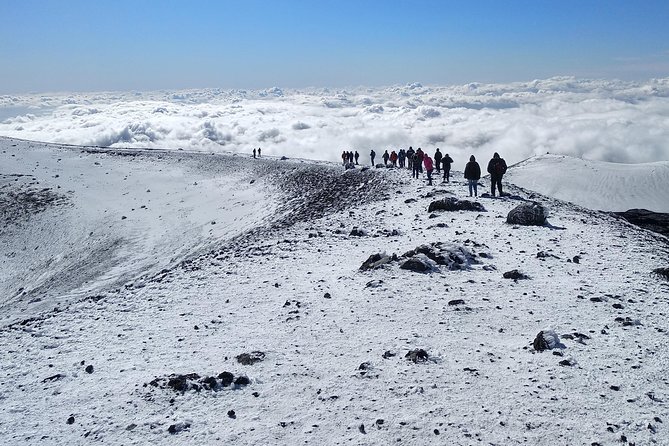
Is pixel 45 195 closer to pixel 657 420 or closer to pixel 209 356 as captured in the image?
pixel 209 356

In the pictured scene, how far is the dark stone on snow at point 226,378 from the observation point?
9844 millimetres

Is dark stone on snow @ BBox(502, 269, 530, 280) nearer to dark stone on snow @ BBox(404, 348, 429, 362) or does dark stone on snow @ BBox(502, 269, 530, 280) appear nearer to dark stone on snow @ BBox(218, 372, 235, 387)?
dark stone on snow @ BBox(404, 348, 429, 362)

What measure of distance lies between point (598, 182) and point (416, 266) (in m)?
58.7

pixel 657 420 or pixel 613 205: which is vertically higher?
pixel 657 420

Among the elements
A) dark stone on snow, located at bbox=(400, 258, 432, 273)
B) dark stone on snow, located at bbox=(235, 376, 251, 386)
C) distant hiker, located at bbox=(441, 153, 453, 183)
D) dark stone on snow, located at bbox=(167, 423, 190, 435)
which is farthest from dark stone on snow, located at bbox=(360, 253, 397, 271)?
distant hiker, located at bbox=(441, 153, 453, 183)

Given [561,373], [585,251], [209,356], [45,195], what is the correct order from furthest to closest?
[45,195] < [585,251] < [209,356] < [561,373]

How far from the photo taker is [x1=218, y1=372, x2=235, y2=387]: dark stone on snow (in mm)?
9844

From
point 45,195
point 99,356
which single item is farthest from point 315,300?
point 45,195


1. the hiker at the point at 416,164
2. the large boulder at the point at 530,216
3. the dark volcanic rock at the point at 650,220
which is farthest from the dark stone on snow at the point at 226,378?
the dark volcanic rock at the point at 650,220

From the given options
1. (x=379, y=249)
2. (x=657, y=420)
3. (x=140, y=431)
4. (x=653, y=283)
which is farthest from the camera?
(x=379, y=249)

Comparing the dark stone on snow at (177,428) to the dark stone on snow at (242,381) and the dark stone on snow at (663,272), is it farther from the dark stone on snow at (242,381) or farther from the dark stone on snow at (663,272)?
the dark stone on snow at (663,272)

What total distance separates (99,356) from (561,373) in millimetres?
11183

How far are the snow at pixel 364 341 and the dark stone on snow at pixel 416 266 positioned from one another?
31cm

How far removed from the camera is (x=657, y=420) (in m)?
7.59
